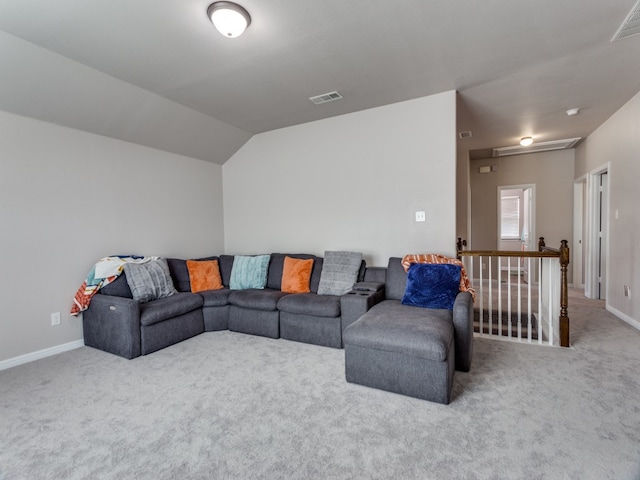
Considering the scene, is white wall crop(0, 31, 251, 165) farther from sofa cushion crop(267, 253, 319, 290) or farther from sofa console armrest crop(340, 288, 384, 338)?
sofa console armrest crop(340, 288, 384, 338)

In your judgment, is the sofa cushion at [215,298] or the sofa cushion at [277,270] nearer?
the sofa cushion at [215,298]

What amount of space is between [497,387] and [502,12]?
8.65 feet

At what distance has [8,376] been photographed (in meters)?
2.58

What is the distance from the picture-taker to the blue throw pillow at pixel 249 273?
3957 mm

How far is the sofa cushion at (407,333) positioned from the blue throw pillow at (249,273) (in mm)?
1831

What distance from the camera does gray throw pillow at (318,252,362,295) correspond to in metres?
3.48

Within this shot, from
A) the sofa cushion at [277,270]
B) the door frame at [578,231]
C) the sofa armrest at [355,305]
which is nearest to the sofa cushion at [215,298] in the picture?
the sofa cushion at [277,270]

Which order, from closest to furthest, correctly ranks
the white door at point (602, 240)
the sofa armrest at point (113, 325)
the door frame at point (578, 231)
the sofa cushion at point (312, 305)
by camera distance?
the sofa armrest at point (113, 325)
the sofa cushion at point (312, 305)
the white door at point (602, 240)
the door frame at point (578, 231)

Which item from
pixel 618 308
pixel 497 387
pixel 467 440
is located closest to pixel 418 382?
pixel 467 440

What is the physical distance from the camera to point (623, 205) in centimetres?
381

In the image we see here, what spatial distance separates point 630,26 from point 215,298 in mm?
4390

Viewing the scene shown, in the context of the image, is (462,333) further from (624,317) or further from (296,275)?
(624,317)

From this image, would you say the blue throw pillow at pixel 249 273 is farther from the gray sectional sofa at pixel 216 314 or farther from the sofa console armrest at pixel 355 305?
the sofa console armrest at pixel 355 305

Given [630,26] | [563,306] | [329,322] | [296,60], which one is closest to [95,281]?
[329,322]
